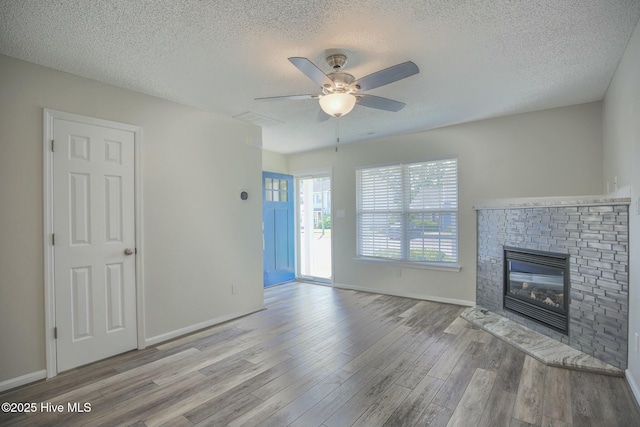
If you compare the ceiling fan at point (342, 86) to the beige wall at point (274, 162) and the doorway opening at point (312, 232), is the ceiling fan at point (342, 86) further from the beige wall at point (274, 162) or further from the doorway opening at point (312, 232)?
the doorway opening at point (312, 232)

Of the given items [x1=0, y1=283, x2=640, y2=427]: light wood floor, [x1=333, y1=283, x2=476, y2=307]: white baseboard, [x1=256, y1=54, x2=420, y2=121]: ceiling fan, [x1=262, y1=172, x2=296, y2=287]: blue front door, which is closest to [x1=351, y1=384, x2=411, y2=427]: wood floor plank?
[x1=0, y1=283, x2=640, y2=427]: light wood floor

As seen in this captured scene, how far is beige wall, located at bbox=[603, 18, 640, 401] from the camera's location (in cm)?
217

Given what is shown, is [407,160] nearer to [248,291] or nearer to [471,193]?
[471,193]

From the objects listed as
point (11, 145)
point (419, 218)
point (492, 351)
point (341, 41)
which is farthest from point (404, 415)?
point (11, 145)

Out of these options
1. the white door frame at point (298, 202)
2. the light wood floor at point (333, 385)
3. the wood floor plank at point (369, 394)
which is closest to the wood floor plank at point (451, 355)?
the light wood floor at point (333, 385)

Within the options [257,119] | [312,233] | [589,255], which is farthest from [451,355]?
[312,233]

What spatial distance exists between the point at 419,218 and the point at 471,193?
2.68 feet

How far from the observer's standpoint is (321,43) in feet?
7.32

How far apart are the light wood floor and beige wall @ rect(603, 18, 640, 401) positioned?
0.43 meters

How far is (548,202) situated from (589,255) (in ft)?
2.10

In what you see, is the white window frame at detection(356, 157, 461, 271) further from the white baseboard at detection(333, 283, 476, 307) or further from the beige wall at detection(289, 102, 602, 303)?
the white baseboard at detection(333, 283, 476, 307)

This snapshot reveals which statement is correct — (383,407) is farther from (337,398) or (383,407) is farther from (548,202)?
(548,202)

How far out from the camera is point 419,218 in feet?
15.7

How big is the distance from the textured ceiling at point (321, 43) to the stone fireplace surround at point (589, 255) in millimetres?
1225
